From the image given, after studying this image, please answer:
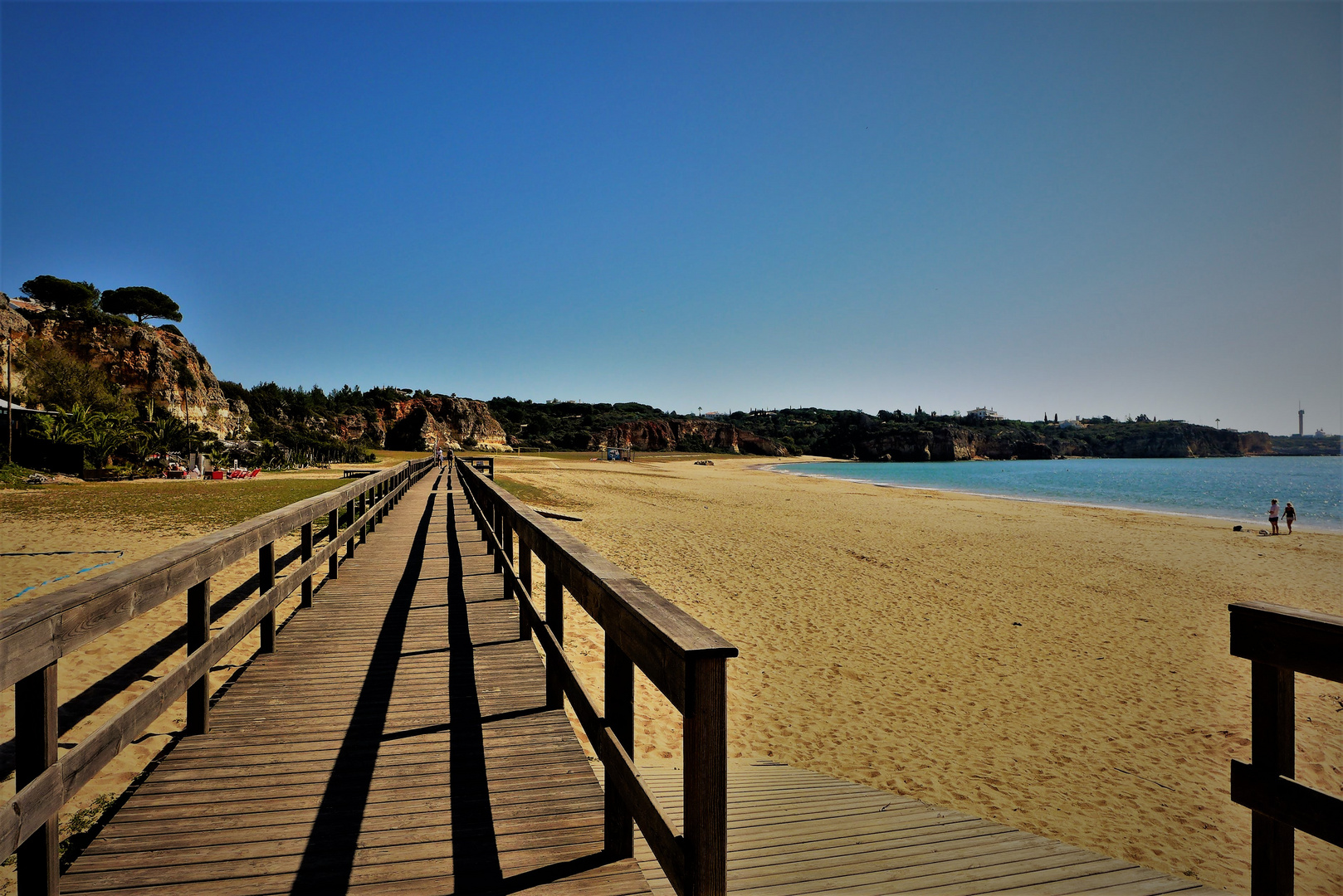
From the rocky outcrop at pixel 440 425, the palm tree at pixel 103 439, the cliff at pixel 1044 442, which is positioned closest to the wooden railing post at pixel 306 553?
the palm tree at pixel 103 439

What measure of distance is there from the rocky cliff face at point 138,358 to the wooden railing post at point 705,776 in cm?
4726

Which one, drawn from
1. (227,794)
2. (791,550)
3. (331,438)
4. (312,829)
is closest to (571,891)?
(312,829)

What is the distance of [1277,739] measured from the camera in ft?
5.80

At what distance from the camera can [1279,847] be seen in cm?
178

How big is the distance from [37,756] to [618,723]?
165 cm

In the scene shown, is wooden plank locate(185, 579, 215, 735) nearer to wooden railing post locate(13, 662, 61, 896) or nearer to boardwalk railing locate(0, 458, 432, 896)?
boardwalk railing locate(0, 458, 432, 896)

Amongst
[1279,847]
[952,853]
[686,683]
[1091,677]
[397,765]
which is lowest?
[1091,677]

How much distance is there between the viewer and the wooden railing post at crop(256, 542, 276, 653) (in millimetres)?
4035

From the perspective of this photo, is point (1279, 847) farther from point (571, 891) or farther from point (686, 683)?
point (571, 891)

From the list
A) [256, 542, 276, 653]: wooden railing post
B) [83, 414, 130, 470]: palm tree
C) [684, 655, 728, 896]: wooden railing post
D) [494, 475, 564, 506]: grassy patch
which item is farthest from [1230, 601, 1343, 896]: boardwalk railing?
[83, 414, 130, 470]: palm tree

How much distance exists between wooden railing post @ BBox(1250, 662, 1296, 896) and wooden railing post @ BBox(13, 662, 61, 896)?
3.40 meters

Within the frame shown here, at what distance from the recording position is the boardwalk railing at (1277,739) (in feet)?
5.18

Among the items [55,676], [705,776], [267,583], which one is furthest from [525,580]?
[705,776]

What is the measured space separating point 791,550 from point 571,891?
1299 cm
